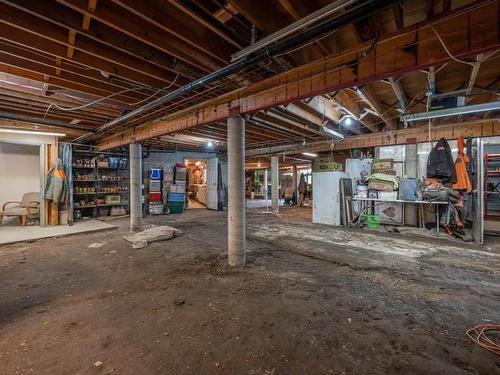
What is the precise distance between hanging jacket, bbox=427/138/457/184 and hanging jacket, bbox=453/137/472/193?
0.45ft

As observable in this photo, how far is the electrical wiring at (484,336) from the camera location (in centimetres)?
187

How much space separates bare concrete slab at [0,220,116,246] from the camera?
16.8 feet

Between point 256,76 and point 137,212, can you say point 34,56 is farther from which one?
point 137,212

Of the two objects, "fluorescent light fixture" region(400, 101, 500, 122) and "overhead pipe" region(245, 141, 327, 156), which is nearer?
"fluorescent light fixture" region(400, 101, 500, 122)

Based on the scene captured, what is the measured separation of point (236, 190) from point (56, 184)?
608 cm

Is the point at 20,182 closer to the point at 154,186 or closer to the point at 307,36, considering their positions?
the point at 154,186

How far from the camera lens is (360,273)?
337cm

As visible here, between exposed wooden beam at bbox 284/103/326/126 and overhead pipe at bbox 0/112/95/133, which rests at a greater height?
exposed wooden beam at bbox 284/103/326/126

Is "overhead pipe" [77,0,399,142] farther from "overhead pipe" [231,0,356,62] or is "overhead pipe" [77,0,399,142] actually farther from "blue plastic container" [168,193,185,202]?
"blue plastic container" [168,193,185,202]

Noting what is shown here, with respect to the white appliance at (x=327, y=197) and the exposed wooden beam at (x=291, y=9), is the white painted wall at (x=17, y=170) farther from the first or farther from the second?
the white appliance at (x=327, y=197)

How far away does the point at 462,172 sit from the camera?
16.0 feet

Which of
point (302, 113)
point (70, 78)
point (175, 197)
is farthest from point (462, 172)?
point (175, 197)

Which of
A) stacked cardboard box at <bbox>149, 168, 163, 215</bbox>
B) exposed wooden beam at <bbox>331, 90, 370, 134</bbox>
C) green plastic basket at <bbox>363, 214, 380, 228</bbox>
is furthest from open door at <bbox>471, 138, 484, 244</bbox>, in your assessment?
stacked cardboard box at <bbox>149, 168, 163, 215</bbox>

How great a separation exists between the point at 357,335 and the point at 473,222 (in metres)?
4.89
